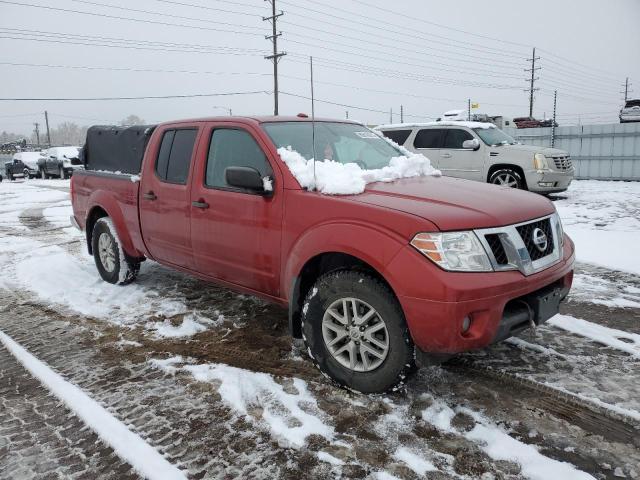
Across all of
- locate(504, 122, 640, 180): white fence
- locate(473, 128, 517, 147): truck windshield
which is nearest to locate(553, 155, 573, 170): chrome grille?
locate(473, 128, 517, 147): truck windshield

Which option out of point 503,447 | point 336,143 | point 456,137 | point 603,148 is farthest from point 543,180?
point 503,447

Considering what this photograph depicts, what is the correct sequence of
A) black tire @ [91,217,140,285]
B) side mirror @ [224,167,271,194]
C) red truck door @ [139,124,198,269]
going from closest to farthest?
side mirror @ [224,167,271,194]
red truck door @ [139,124,198,269]
black tire @ [91,217,140,285]

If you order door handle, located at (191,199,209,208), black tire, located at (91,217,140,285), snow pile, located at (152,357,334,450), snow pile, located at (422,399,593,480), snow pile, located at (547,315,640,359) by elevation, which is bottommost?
snow pile, located at (422,399,593,480)

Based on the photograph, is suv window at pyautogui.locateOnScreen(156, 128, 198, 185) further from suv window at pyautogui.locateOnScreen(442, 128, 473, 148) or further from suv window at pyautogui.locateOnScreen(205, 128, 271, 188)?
suv window at pyautogui.locateOnScreen(442, 128, 473, 148)

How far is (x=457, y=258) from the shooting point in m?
2.72

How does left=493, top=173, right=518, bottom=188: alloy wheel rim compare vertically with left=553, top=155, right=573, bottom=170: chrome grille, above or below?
below

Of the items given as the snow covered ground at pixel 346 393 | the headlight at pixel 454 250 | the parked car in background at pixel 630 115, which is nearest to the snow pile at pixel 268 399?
the snow covered ground at pixel 346 393

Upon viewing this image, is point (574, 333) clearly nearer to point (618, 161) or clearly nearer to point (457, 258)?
point (457, 258)

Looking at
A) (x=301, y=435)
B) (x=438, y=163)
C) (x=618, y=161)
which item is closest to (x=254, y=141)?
(x=301, y=435)

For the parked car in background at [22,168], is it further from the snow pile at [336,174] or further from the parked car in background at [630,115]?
the snow pile at [336,174]

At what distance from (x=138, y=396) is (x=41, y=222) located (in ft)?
30.9

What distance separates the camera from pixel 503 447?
256 cm

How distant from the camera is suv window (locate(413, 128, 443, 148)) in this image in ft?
39.8

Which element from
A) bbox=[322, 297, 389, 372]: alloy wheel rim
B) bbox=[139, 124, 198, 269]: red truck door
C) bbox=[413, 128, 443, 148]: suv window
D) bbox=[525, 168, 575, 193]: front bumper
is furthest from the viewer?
bbox=[413, 128, 443, 148]: suv window
